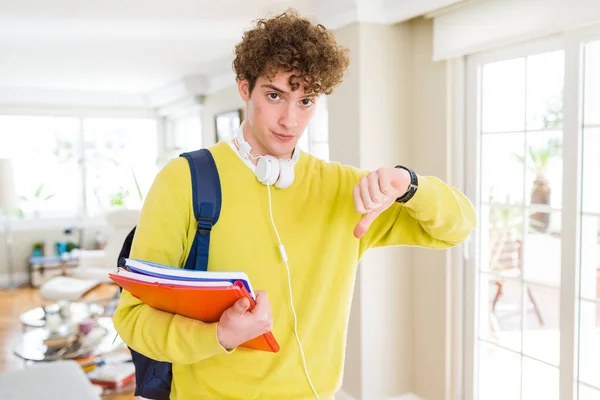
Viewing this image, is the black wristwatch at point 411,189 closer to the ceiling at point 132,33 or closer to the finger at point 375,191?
the finger at point 375,191

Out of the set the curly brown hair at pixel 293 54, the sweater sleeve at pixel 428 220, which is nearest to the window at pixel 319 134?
the sweater sleeve at pixel 428 220

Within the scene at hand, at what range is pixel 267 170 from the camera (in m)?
1.07

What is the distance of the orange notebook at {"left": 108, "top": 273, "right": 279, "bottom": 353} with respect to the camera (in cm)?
86

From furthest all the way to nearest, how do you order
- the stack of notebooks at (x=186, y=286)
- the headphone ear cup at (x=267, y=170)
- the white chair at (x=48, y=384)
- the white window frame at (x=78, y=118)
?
1. the white window frame at (x=78, y=118)
2. the white chair at (x=48, y=384)
3. the headphone ear cup at (x=267, y=170)
4. the stack of notebooks at (x=186, y=286)

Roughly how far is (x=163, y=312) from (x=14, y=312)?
5366mm

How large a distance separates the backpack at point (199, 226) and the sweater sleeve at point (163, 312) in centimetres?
2

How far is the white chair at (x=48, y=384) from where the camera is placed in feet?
7.57

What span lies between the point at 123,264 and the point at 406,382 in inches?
104

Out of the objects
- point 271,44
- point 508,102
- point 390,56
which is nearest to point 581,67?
point 508,102

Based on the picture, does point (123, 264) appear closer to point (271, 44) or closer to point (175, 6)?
point (271, 44)

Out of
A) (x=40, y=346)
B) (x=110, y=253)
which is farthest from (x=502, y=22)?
(x=110, y=253)

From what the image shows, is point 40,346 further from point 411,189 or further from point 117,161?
point 117,161

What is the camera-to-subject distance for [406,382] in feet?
10.5

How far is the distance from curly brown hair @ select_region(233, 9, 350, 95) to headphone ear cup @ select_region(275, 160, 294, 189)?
0.15 metres
